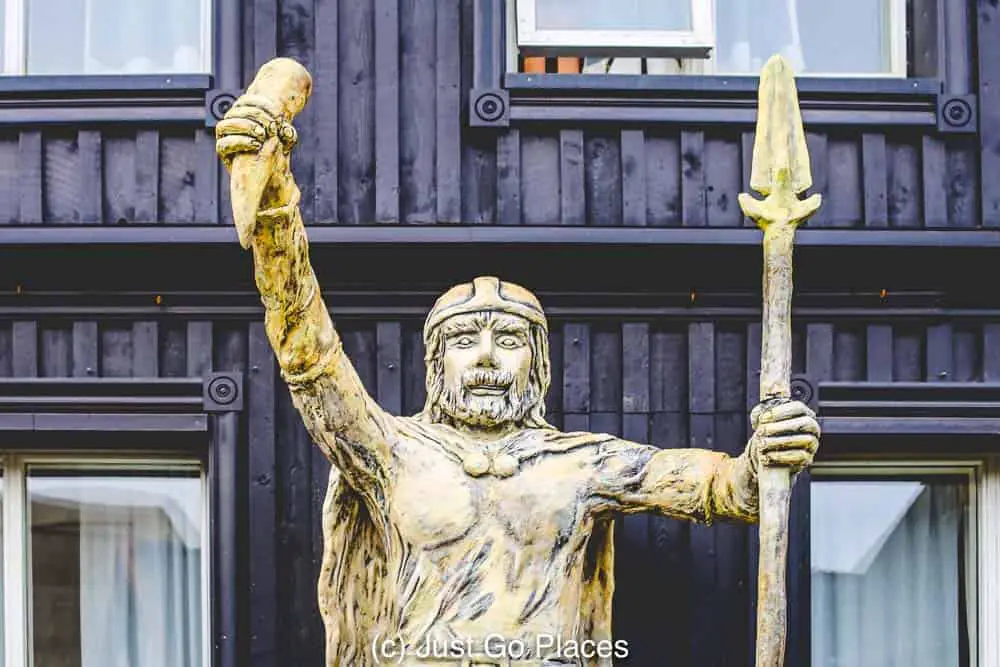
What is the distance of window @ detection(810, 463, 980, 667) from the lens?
8.11 metres

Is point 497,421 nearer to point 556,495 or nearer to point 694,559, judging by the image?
point 556,495

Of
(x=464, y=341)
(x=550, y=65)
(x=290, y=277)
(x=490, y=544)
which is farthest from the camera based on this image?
(x=550, y=65)

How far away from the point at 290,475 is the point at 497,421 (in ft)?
4.28

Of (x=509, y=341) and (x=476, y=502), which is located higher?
(x=509, y=341)

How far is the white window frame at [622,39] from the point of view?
27.1ft

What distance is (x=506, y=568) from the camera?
6.72 metres

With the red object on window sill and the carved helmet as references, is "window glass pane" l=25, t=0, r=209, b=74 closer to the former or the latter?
the red object on window sill

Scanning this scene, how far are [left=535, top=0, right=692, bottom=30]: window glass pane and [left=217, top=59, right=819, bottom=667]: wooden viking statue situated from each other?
1707mm

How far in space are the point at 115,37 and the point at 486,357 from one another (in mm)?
2473

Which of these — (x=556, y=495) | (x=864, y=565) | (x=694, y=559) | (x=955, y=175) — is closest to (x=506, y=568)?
(x=556, y=495)

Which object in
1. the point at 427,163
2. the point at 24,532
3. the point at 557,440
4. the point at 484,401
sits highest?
the point at 427,163

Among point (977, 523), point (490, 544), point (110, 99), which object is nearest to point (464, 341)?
Answer: point (490, 544)

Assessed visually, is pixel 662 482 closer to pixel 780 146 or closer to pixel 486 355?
pixel 486 355

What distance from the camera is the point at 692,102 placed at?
26.4ft
